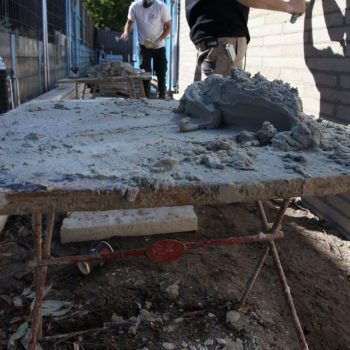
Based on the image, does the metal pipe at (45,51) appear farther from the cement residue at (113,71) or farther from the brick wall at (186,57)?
the brick wall at (186,57)

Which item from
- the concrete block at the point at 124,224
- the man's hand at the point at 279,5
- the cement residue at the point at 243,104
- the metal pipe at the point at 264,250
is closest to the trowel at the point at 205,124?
the cement residue at the point at 243,104

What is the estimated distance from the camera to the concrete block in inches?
103

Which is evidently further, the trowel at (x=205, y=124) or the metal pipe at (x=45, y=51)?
the metal pipe at (x=45, y=51)

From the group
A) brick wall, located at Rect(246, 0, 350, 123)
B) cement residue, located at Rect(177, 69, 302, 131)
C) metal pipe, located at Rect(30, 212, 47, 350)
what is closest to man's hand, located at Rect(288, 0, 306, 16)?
brick wall, located at Rect(246, 0, 350, 123)

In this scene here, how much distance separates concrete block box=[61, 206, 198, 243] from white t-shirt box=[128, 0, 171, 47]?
181 inches

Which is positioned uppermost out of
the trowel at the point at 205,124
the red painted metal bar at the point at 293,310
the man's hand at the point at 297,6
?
the man's hand at the point at 297,6

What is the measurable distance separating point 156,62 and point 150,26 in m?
0.61

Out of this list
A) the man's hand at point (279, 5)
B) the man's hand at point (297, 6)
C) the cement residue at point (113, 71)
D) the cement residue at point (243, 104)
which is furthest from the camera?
the cement residue at point (113, 71)

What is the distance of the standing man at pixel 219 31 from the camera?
3031 millimetres

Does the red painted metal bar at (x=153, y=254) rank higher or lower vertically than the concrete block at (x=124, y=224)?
higher

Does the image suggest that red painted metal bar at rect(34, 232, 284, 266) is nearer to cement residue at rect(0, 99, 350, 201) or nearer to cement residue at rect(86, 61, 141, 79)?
cement residue at rect(0, 99, 350, 201)

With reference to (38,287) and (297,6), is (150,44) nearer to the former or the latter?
(297,6)

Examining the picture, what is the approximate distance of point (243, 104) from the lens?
1593 millimetres

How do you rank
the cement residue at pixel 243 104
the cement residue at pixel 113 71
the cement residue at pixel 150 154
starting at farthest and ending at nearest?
the cement residue at pixel 113 71 → the cement residue at pixel 243 104 → the cement residue at pixel 150 154
